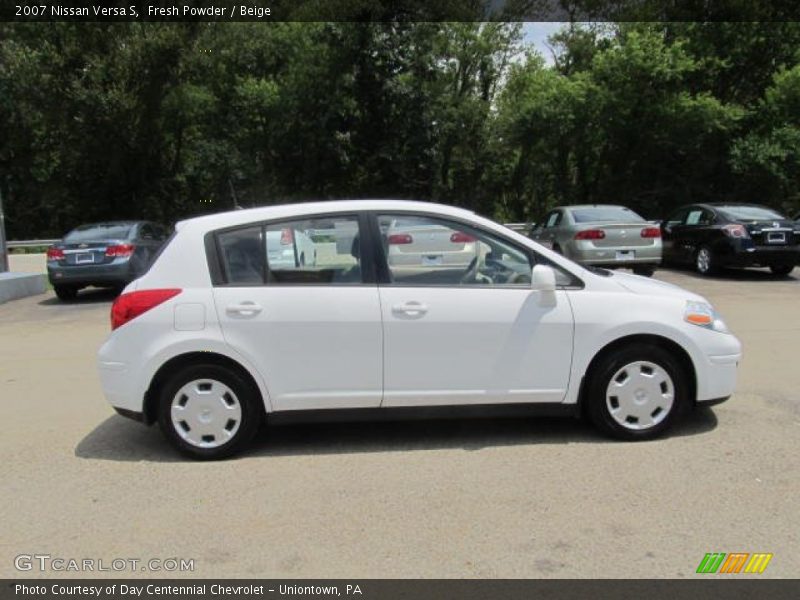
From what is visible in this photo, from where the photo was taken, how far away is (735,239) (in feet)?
44.8

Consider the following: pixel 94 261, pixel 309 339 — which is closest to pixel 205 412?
pixel 309 339

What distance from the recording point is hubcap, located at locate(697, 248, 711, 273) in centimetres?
1442

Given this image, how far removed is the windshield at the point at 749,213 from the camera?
14.0 metres

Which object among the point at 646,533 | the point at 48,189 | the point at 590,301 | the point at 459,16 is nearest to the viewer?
the point at 646,533

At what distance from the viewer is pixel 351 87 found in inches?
993

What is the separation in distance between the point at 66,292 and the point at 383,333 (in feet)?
36.2

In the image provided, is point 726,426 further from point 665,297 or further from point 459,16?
point 459,16

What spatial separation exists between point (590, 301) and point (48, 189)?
105 ft

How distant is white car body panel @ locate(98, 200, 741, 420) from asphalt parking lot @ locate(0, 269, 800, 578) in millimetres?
430

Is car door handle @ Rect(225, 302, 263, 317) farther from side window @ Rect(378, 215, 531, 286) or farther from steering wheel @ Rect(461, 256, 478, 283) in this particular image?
steering wheel @ Rect(461, 256, 478, 283)

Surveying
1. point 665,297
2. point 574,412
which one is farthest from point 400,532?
point 665,297

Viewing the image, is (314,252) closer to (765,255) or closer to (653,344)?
(653,344)

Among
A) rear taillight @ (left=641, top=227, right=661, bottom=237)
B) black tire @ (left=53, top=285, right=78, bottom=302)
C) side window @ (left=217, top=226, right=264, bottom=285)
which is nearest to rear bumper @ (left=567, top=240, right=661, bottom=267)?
rear taillight @ (left=641, top=227, right=661, bottom=237)

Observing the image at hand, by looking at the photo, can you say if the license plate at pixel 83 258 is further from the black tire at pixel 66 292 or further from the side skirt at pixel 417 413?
the side skirt at pixel 417 413
